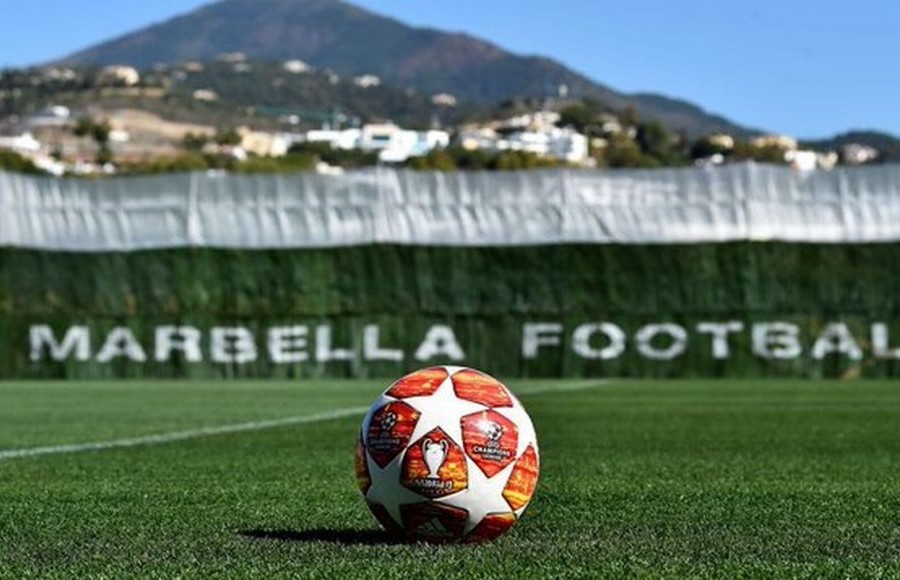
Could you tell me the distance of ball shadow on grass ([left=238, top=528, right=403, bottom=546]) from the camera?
20.0ft

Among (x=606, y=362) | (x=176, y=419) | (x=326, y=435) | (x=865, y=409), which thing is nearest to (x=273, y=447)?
(x=326, y=435)

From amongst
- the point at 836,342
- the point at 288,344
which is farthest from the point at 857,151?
the point at 288,344

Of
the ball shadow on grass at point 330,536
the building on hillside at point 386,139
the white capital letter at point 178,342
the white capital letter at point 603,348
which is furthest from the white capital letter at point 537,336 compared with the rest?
the building on hillside at point 386,139

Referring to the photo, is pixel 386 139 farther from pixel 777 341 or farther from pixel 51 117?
pixel 777 341

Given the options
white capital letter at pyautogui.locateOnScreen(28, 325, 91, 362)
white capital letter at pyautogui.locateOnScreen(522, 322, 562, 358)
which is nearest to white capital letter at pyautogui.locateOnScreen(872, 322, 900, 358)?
white capital letter at pyautogui.locateOnScreen(522, 322, 562, 358)

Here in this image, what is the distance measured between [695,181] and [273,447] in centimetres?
1664

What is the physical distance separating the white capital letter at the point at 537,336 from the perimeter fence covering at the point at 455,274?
0.11 ft

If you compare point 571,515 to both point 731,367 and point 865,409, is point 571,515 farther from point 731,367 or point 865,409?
point 731,367

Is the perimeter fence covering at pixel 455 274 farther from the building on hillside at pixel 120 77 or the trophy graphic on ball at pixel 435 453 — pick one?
the building on hillside at pixel 120 77

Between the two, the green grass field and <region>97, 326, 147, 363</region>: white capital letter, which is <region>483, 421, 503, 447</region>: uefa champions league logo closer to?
the green grass field

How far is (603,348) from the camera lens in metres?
25.9

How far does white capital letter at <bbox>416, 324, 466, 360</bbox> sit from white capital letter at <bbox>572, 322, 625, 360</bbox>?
5.23ft

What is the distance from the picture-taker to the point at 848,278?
25.9 meters

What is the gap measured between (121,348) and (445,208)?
500 cm
